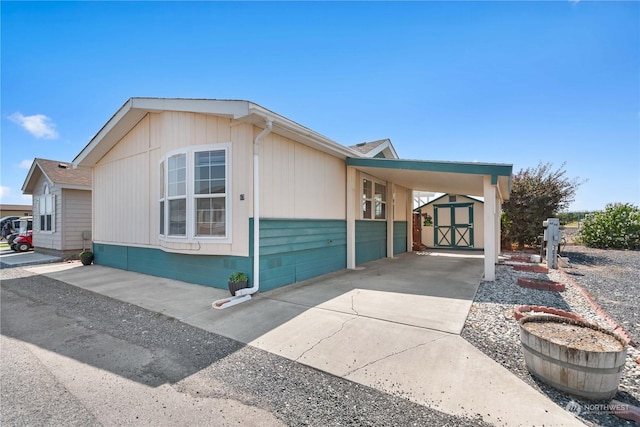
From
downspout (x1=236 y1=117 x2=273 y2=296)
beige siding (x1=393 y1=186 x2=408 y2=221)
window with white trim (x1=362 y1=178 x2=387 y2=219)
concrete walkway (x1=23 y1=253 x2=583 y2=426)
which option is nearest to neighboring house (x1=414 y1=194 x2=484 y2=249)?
beige siding (x1=393 y1=186 x2=408 y2=221)

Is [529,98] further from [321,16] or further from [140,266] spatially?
[140,266]

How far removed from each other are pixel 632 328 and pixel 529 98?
701 centimetres

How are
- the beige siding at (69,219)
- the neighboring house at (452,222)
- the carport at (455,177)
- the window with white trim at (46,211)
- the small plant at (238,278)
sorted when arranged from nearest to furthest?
the small plant at (238,278), the carport at (455,177), the beige siding at (69,219), the window with white trim at (46,211), the neighboring house at (452,222)

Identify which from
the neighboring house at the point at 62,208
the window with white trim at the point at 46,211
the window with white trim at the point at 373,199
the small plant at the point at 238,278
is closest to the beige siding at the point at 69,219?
the neighboring house at the point at 62,208

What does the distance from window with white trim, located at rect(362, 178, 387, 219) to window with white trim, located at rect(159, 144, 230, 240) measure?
5.09 meters

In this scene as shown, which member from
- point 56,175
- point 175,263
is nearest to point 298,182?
point 175,263

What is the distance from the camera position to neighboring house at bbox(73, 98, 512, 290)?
5516mm

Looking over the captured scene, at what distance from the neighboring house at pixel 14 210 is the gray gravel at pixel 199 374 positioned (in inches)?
1476

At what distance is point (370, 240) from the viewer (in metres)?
9.95

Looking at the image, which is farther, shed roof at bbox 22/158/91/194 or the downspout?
shed roof at bbox 22/158/91/194

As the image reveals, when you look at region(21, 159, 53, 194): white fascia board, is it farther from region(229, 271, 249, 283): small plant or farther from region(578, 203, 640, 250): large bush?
region(578, 203, 640, 250): large bush

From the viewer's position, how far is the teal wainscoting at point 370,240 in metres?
9.27

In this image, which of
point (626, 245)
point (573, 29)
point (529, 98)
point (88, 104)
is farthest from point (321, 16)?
point (626, 245)

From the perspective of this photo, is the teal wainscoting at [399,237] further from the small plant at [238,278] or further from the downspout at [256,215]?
the small plant at [238,278]
